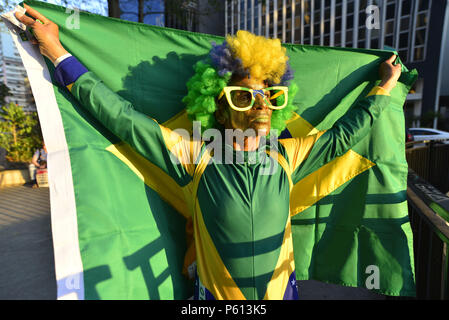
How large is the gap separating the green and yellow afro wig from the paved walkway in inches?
112

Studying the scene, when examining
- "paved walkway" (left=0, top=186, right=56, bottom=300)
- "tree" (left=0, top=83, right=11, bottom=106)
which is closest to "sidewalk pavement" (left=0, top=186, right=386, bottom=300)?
"paved walkway" (left=0, top=186, right=56, bottom=300)

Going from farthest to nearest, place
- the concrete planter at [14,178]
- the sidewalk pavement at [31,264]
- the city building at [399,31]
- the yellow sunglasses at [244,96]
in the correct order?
the city building at [399,31] → the concrete planter at [14,178] → the sidewalk pavement at [31,264] → the yellow sunglasses at [244,96]

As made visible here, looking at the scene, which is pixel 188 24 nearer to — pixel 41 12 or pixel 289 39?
pixel 41 12

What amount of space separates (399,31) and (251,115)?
32634mm

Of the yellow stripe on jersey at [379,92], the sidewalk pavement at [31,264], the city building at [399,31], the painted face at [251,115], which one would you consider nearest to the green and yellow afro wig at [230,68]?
the painted face at [251,115]

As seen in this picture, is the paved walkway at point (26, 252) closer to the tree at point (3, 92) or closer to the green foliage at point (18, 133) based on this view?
the green foliage at point (18, 133)

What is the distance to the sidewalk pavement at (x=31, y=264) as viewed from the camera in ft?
9.37

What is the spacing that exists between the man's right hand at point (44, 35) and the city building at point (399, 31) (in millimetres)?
21410

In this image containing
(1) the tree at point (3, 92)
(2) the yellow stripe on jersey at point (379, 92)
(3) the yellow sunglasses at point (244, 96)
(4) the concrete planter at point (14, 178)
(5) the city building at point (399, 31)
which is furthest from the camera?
(5) the city building at point (399, 31)

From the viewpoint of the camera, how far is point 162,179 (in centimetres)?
189

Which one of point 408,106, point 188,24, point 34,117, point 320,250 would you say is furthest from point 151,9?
point 408,106

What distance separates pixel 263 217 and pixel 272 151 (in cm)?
48

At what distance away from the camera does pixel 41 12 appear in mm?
1666

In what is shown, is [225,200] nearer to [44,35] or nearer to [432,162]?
[44,35]
